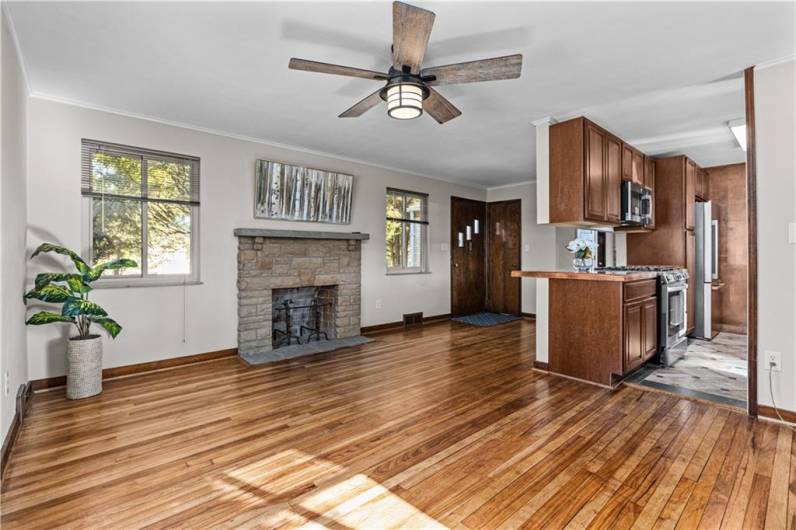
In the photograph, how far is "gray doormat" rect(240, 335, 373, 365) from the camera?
13.8 ft

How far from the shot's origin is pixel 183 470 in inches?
81.4

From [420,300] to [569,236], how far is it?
8.70ft

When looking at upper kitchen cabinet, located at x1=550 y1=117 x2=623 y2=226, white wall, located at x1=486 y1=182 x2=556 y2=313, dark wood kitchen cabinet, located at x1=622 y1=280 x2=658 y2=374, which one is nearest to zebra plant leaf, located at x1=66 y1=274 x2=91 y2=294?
upper kitchen cabinet, located at x1=550 y1=117 x2=623 y2=226

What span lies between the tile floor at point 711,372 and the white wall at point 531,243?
248cm

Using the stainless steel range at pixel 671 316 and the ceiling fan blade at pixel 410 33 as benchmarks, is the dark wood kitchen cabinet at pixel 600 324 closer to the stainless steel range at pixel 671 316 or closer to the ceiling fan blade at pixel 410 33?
the stainless steel range at pixel 671 316

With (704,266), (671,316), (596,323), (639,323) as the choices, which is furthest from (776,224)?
(704,266)

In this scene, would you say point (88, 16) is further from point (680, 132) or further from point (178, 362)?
point (680, 132)

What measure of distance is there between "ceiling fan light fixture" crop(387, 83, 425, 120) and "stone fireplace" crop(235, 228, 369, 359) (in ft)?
8.21

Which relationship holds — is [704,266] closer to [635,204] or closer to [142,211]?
[635,204]

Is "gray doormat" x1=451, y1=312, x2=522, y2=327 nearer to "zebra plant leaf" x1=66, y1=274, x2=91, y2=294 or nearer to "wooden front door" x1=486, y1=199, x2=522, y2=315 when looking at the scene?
"wooden front door" x1=486, y1=199, x2=522, y2=315

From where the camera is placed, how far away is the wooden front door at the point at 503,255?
7.14 metres

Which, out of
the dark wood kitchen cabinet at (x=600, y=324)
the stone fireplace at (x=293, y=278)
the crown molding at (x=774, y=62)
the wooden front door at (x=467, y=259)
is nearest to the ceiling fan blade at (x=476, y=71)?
the crown molding at (x=774, y=62)

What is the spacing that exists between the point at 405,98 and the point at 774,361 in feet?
9.59

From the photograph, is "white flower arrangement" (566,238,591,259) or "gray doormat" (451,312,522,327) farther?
"gray doormat" (451,312,522,327)
